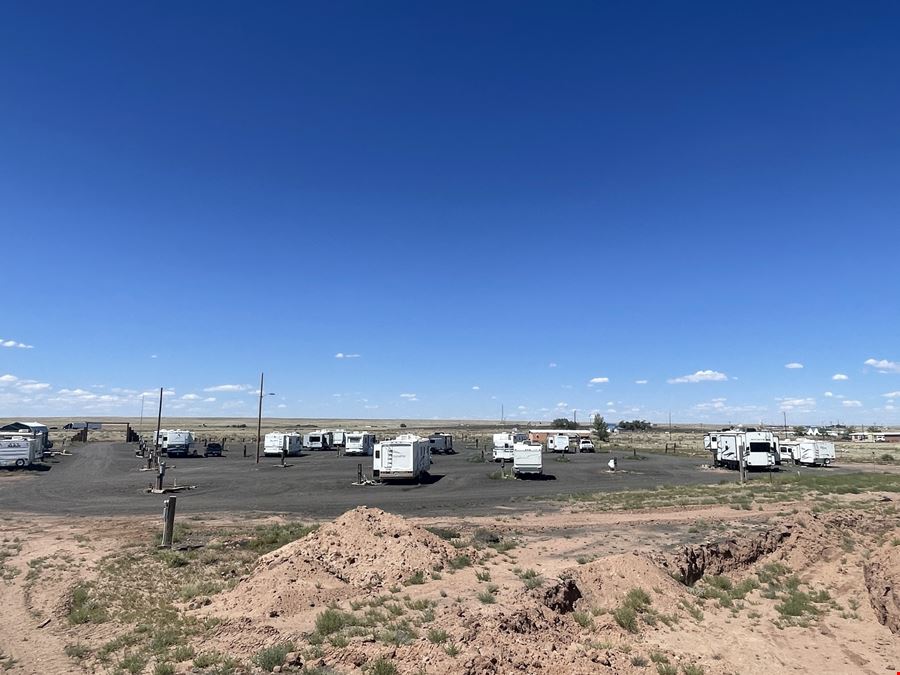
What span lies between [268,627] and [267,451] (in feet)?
205

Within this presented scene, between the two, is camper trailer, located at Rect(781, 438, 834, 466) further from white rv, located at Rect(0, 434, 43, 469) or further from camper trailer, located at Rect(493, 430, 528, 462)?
white rv, located at Rect(0, 434, 43, 469)

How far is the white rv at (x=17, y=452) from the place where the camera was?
155 feet

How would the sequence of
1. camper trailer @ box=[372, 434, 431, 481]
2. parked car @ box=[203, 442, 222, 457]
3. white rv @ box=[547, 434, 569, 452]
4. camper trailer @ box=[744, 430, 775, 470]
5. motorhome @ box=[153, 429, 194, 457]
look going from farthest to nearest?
white rv @ box=[547, 434, 569, 452], parked car @ box=[203, 442, 222, 457], motorhome @ box=[153, 429, 194, 457], camper trailer @ box=[744, 430, 775, 470], camper trailer @ box=[372, 434, 431, 481]

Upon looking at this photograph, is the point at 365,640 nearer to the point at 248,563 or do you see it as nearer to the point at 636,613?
the point at 636,613

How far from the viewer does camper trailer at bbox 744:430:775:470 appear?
51.2 metres

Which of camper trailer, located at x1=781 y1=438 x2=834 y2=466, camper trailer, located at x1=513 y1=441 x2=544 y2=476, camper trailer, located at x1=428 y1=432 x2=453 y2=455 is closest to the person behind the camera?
camper trailer, located at x1=513 y1=441 x2=544 y2=476

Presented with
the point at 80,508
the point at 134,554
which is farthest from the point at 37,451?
the point at 134,554

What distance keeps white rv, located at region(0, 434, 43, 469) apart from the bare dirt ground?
34004mm

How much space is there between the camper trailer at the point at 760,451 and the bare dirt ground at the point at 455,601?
3301 cm

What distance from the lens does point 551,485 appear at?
130 feet

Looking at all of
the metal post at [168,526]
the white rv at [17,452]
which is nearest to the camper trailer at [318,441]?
the white rv at [17,452]

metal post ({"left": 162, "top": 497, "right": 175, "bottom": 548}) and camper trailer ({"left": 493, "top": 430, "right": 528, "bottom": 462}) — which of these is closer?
metal post ({"left": 162, "top": 497, "right": 175, "bottom": 548})

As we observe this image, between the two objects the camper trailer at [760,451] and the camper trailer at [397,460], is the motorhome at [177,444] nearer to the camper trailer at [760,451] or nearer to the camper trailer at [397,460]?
the camper trailer at [397,460]

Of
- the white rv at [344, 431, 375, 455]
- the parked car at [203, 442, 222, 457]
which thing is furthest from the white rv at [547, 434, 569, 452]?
the parked car at [203, 442, 222, 457]
